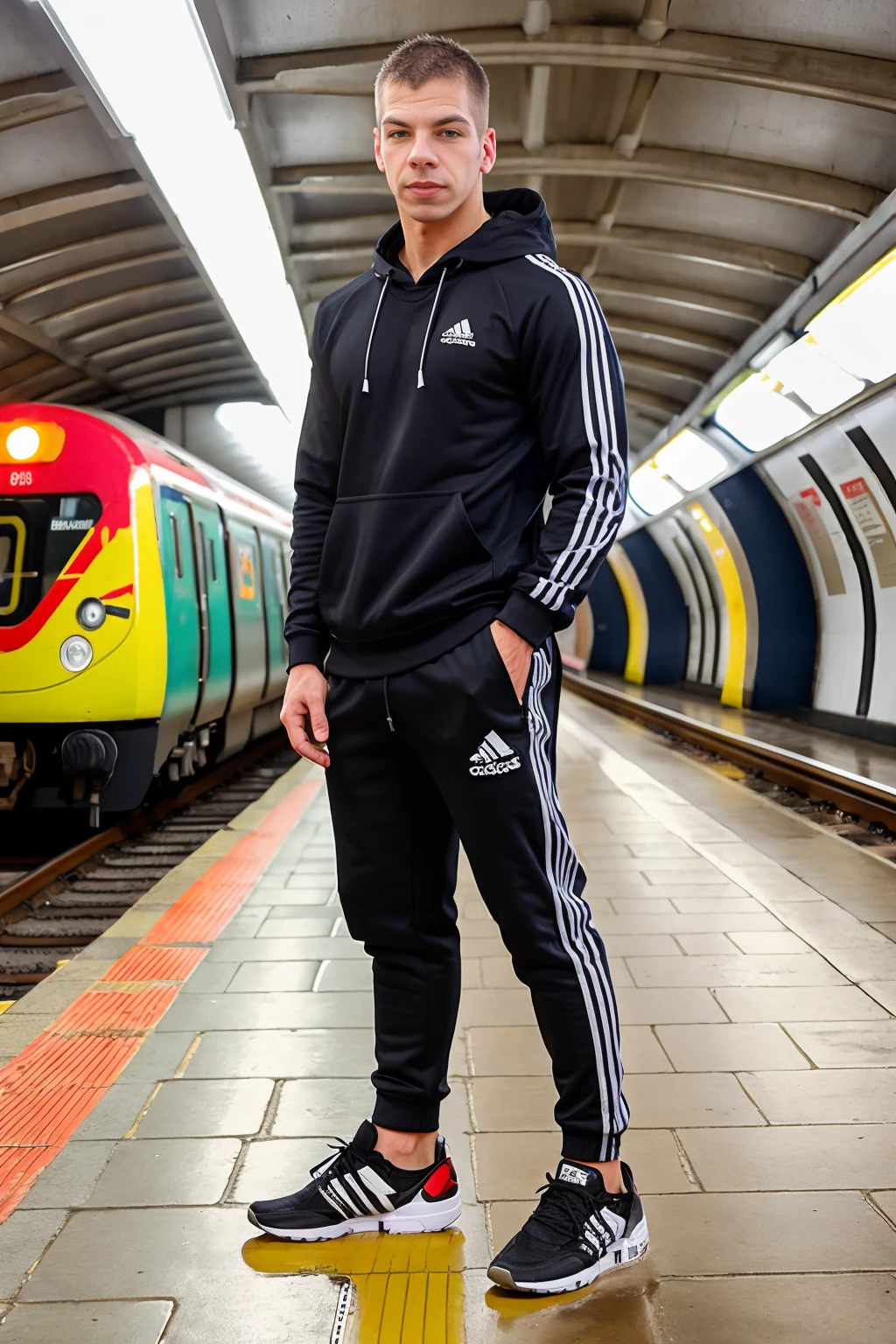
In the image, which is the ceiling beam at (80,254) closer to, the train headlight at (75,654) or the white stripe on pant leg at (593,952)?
the train headlight at (75,654)

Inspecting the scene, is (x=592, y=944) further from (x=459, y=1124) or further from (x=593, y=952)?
(x=459, y=1124)

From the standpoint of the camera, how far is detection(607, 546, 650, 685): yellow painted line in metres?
25.8

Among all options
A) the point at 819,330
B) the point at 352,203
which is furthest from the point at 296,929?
the point at 819,330

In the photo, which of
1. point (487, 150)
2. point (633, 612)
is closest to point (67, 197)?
point (487, 150)

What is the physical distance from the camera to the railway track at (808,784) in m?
7.97

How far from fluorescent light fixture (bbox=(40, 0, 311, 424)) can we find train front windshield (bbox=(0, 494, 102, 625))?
1.77 meters

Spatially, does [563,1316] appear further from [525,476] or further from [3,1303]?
[525,476]

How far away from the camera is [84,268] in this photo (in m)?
9.05

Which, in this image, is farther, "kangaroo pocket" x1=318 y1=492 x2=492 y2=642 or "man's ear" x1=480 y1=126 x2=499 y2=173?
"man's ear" x1=480 y1=126 x2=499 y2=173

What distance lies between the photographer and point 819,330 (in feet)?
29.7

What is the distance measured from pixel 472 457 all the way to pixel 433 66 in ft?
2.55

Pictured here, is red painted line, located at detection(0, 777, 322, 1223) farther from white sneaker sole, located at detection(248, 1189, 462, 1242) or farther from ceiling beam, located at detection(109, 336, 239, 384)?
ceiling beam, located at detection(109, 336, 239, 384)

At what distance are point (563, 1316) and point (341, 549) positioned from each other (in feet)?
4.92

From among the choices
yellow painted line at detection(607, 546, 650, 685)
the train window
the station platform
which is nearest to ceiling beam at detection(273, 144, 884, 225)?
the train window
